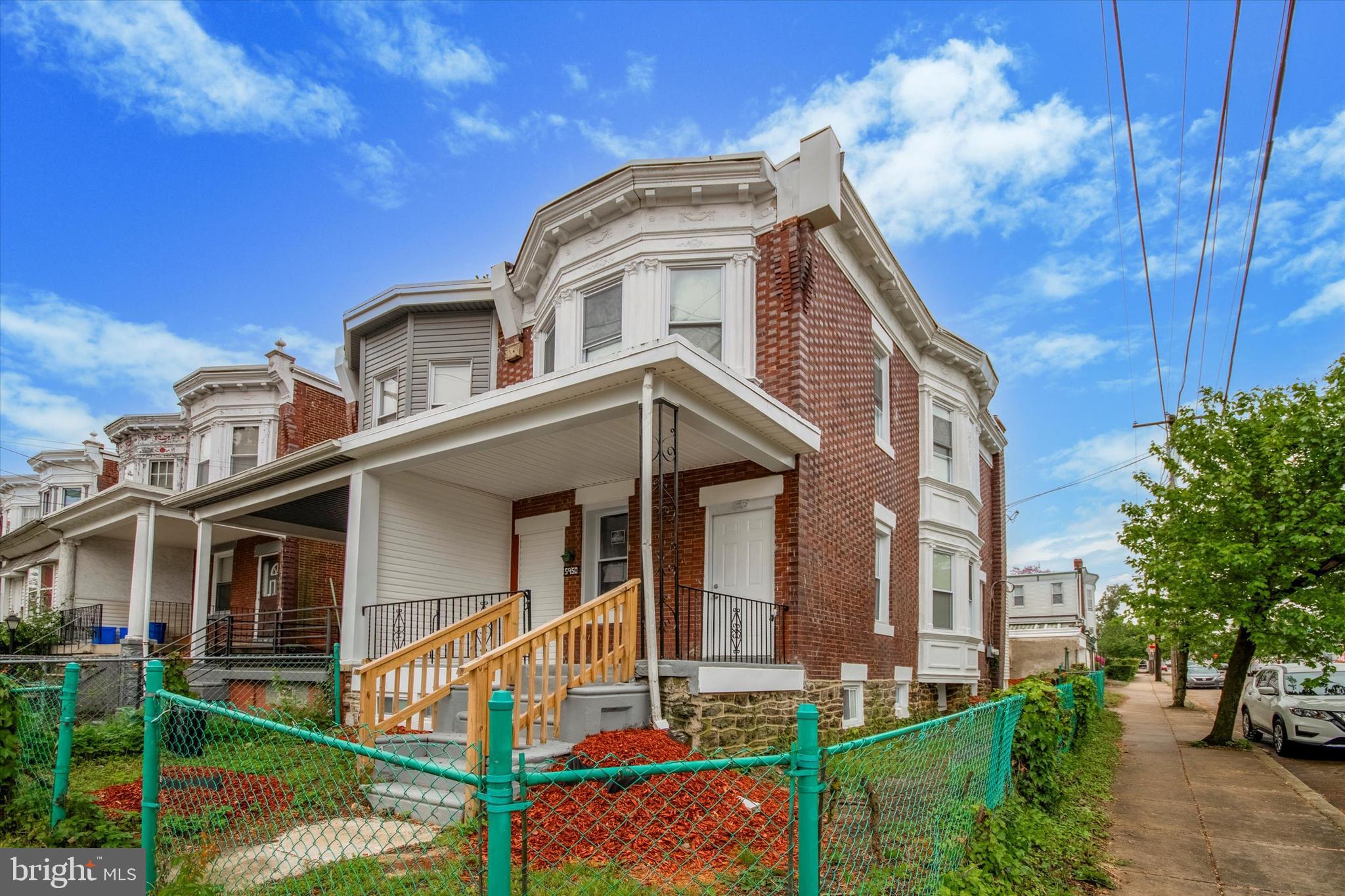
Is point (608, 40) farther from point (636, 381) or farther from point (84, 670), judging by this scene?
point (84, 670)

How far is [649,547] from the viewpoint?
25.9 feet

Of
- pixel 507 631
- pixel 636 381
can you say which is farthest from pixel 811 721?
pixel 507 631

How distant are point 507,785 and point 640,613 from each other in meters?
6.37

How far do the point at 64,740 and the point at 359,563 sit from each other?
19.7 feet

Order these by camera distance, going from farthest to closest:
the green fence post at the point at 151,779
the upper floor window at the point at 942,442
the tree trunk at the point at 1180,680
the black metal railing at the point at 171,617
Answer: the tree trunk at the point at 1180,680
the black metal railing at the point at 171,617
the upper floor window at the point at 942,442
the green fence post at the point at 151,779

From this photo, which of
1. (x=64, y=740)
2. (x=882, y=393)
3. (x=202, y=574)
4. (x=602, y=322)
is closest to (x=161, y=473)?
(x=202, y=574)

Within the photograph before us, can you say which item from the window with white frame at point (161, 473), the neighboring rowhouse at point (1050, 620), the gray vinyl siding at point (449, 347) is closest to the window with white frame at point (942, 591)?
the gray vinyl siding at point (449, 347)

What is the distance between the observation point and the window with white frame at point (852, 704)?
444 inches

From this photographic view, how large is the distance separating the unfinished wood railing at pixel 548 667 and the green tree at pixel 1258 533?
394 inches

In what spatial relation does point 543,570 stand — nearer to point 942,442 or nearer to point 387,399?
point 387,399

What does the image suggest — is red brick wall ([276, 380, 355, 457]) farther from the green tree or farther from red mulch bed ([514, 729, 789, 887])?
the green tree

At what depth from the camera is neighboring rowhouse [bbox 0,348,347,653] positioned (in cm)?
1681

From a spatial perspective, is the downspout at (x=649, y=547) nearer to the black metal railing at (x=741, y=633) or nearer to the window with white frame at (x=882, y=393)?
the black metal railing at (x=741, y=633)

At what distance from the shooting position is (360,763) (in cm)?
730
